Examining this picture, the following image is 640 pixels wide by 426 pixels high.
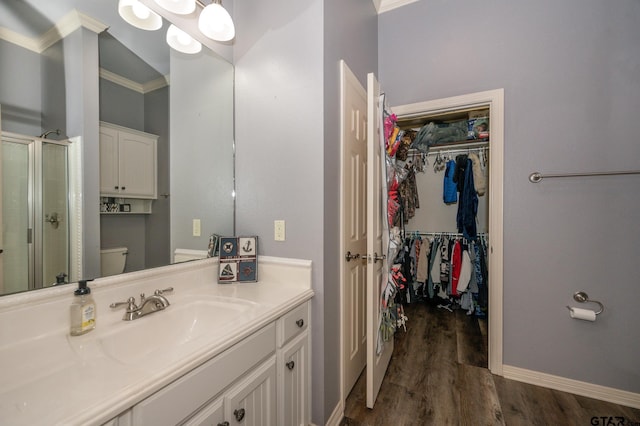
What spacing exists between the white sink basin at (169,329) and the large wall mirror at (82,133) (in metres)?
0.26

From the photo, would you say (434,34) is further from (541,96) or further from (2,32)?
(2,32)

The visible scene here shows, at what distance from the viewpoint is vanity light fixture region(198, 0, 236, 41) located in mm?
1289

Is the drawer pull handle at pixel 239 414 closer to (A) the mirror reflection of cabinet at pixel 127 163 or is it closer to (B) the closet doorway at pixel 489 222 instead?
(B) the closet doorway at pixel 489 222

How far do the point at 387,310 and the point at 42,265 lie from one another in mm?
1796

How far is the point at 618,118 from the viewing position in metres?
1.68

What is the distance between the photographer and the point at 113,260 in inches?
42.6

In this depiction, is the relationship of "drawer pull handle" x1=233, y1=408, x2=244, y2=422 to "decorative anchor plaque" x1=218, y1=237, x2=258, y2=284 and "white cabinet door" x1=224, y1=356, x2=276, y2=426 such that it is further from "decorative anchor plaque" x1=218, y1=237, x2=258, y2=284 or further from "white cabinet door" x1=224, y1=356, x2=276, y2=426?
"decorative anchor plaque" x1=218, y1=237, x2=258, y2=284

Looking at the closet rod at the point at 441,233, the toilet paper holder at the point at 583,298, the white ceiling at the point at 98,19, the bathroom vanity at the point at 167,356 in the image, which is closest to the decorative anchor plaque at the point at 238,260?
the bathroom vanity at the point at 167,356

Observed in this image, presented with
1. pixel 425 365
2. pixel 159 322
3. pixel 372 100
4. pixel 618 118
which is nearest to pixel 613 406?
pixel 425 365

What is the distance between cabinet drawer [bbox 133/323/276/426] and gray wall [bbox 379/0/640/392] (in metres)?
1.93

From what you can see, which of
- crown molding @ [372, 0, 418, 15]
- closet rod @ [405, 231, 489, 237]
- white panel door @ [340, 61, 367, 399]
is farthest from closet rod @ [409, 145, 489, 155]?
white panel door @ [340, 61, 367, 399]

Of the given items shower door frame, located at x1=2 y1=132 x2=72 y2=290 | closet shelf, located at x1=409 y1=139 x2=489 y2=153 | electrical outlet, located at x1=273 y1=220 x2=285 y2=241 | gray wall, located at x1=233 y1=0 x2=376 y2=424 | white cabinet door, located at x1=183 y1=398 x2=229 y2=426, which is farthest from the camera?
closet shelf, located at x1=409 y1=139 x2=489 y2=153

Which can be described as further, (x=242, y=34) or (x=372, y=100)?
(x=242, y=34)

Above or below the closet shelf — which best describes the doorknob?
below
